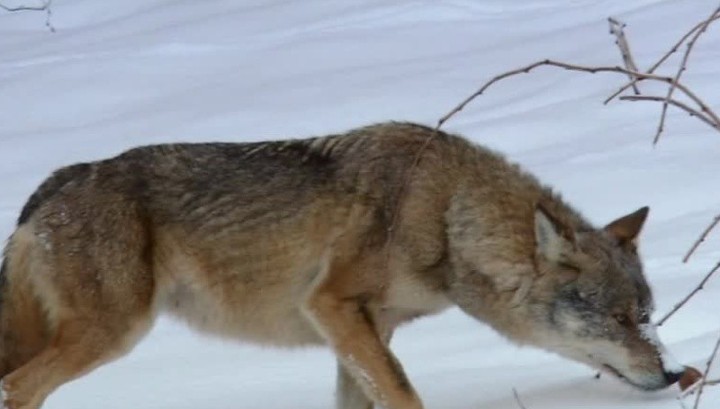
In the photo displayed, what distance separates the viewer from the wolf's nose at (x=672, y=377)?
6.13 m

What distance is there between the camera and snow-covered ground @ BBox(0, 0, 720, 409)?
23.4 feet

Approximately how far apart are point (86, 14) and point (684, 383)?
48.0 feet

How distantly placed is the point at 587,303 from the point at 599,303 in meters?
0.06

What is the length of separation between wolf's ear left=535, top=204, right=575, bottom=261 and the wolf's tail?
212 centimetres

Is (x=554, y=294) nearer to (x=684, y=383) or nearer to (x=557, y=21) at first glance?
(x=684, y=383)

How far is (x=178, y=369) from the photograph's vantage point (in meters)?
7.47

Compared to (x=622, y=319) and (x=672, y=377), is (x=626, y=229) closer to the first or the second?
(x=622, y=319)

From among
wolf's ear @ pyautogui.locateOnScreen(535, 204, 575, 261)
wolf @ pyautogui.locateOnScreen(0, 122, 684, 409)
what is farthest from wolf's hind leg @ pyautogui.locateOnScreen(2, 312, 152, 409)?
wolf's ear @ pyautogui.locateOnScreen(535, 204, 575, 261)

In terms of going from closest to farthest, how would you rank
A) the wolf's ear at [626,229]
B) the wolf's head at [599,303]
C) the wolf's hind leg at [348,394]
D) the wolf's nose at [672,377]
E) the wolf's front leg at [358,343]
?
the wolf's nose at [672,377] → the wolf's head at [599,303] → the wolf's front leg at [358,343] → the wolf's ear at [626,229] → the wolf's hind leg at [348,394]

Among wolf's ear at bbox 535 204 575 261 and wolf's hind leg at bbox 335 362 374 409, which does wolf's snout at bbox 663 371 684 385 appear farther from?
wolf's hind leg at bbox 335 362 374 409

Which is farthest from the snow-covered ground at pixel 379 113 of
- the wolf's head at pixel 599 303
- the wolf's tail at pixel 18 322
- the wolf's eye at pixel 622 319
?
the wolf's tail at pixel 18 322

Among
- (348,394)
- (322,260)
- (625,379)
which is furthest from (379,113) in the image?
(625,379)

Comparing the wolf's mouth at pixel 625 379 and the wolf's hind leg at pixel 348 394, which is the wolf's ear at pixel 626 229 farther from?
the wolf's hind leg at pixel 348 394

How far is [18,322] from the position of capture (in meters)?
6.64
